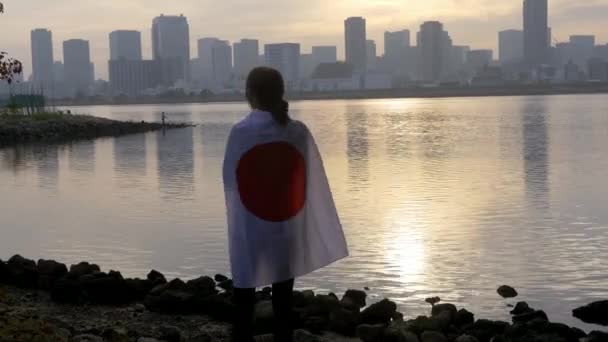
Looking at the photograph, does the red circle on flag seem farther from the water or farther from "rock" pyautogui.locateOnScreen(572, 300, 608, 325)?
"rock" pyautogui.locateOnScreen(572, 300, 608, 325)

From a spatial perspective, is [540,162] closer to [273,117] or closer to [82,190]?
[82,190]

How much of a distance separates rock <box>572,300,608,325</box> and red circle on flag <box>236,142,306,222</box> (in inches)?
188

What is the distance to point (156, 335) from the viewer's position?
718 cm

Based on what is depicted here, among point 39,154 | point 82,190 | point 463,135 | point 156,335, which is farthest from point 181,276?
point 463,135

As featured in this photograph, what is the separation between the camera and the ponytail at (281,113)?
5172mm

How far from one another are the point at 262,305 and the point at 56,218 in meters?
9.77

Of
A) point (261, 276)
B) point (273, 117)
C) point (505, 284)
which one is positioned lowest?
point (505, 284)

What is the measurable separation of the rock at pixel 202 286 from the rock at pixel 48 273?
161cm

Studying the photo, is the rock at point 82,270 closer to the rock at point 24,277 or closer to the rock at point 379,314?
the rock at point 24,277

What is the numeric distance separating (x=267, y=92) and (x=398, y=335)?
304cm

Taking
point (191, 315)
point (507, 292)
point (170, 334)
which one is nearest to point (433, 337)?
point (170, 334)

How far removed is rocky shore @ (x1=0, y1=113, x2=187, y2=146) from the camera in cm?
4903

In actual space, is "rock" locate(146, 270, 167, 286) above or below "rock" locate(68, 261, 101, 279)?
below

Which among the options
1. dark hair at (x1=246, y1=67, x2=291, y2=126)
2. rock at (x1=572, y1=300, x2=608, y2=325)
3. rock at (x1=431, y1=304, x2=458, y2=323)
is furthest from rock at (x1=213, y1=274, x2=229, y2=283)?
dark hair at (x1=246, y1=67, x2=291, y2=126)
